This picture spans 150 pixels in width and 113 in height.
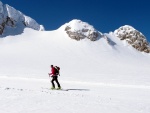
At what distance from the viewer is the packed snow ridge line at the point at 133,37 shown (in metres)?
76.7

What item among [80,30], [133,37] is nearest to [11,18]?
[80,30]

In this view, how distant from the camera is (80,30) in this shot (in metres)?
69.2

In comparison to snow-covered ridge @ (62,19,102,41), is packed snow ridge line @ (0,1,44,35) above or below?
above

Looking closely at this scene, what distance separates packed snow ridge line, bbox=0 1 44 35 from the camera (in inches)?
2714

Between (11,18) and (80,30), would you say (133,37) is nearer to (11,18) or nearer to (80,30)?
(80,30)

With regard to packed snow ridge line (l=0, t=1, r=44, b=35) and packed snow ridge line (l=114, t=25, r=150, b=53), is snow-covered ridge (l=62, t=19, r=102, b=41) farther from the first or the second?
packed snow ridge line (l=0, t=1, r=44, b=35)

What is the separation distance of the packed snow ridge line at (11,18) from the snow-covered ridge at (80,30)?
1144cm

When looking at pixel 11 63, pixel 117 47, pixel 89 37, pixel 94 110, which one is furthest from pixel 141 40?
pixel 94 110

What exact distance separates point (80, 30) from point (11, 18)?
1719 centimetres

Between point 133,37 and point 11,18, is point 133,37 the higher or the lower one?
the lower one

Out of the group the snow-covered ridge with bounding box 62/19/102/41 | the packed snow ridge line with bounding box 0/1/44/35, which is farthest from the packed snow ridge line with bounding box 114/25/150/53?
the packed snow ridge line with bounding box 0/1/44/35

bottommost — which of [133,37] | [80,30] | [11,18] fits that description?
[80,30]

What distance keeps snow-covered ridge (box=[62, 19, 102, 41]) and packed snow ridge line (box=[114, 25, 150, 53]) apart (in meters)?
10.9

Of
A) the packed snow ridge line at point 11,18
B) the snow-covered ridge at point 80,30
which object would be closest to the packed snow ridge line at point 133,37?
the snow-covered ridge at point 80,30
